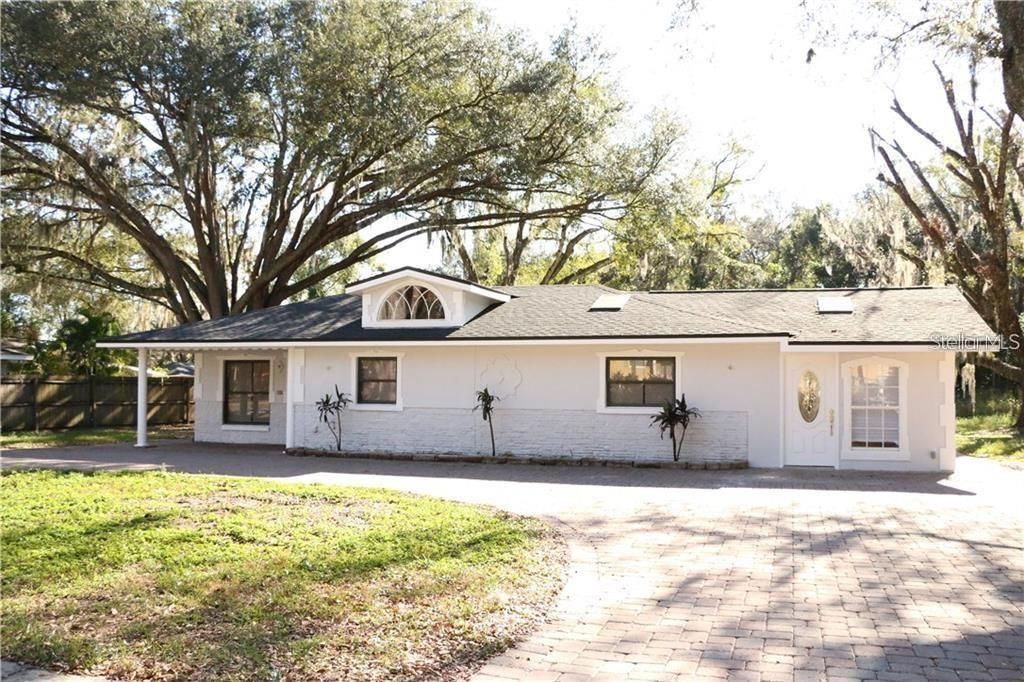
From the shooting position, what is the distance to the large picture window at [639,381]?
52.0ft

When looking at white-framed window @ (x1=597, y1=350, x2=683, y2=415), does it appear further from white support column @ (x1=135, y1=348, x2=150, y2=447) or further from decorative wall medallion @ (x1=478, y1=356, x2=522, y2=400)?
white support column @ (x1=135, y1=348, x2=150, y2=447)

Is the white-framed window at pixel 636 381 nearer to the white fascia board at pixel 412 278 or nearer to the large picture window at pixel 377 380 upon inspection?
the white fascia board at pixel 412 278

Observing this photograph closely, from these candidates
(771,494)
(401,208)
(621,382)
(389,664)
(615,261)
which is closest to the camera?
(389,664)

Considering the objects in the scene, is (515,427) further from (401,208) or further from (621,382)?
(401,208)

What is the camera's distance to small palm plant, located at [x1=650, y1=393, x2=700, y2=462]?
1510 cm

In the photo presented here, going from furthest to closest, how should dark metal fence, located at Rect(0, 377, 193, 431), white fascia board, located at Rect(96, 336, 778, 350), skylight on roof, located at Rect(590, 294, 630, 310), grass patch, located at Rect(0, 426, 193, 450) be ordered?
1. dark metal fence, located at Rect(0, 377, 193, 431)
2. grass patch, located at Rect(0, 426, 193, 450)
3. skylight on roof, located at Rect(590, 294, 630, 310)
4. white fascia board, located at Rect(96, 336, 778, 350)

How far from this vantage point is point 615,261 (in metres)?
32.5

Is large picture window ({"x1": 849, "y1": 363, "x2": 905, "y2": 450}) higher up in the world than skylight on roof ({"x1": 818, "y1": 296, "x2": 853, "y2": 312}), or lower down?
lower down

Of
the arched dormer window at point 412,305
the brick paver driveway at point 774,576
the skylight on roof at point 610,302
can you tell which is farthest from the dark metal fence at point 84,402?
the skylight on roof at point 610,302

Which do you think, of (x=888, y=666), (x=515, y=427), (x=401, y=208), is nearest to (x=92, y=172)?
(x=401, y=208)

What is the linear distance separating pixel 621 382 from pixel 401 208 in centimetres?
987

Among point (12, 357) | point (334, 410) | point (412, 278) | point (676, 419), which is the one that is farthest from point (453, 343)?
point (12, 357)

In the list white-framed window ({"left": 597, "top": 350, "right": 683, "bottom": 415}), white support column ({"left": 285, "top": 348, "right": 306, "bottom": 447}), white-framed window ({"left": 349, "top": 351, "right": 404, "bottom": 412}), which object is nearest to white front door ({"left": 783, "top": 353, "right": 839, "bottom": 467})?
white-framed window ({"left": 597, "top": 350, "right": 683, "bottom": 415})

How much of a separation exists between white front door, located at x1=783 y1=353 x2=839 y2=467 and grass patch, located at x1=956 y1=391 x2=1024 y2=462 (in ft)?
16.2
